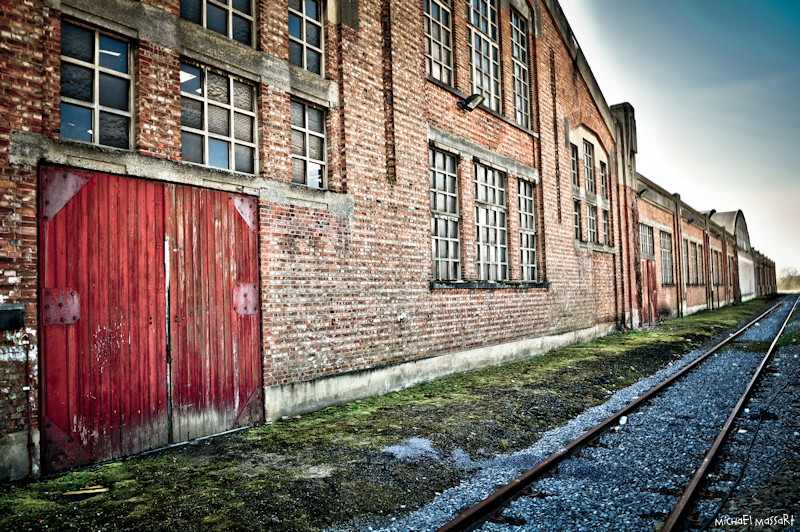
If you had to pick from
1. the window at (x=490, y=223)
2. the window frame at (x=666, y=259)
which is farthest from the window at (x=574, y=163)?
the window frame at (x=666, y=259)

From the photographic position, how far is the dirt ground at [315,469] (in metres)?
3.46

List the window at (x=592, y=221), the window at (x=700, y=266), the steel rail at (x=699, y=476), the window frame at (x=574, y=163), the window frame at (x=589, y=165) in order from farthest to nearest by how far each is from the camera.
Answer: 1. the window at (x=700, y=266)
2. the window frame at (x=589, y=165)
3. the window at (x=592, y=221)
4. the window frame at (x=574, y=163)
5. the steel rail at (x=699, y=476)

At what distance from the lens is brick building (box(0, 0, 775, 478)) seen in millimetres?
4340

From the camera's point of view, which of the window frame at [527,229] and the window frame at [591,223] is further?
the window frame at [591,223]

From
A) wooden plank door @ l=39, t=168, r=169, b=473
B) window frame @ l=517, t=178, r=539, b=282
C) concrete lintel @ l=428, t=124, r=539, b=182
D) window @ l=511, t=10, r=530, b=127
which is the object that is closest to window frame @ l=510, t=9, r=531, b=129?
window @ l=511, t=10, r=530, b=127

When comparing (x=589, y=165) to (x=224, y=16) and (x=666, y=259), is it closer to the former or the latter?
(x=666, y=259)

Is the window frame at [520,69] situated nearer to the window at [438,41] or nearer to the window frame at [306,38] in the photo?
the window at [438,41]

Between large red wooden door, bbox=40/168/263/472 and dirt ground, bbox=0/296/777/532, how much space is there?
34cm

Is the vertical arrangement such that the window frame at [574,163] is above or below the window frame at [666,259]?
above

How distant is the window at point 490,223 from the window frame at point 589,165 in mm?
5940

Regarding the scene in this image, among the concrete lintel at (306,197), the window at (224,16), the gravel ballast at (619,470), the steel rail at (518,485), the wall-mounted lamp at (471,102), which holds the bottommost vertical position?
the gravel ballast at (619,470)

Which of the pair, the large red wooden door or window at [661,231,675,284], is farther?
window at [661,231,675,284]

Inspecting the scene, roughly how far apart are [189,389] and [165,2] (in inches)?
179

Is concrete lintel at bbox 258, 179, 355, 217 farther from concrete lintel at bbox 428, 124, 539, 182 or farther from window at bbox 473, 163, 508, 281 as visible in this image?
window at bbox 473, 163, 508, 281
